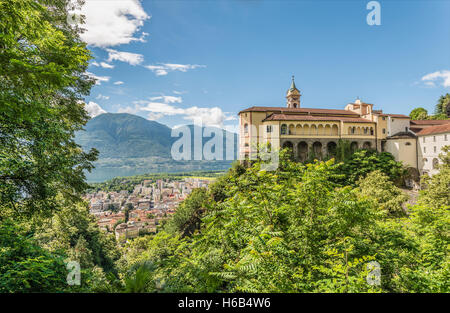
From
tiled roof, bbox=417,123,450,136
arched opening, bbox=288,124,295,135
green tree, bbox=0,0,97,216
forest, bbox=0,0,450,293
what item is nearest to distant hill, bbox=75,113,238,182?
arched opening, bbox=288,124,295,135

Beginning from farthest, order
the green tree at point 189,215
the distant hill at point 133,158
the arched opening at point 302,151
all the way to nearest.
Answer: the distant hill at point 133,158 < the arched opening at point 302,151 < the green tree at point 189,215

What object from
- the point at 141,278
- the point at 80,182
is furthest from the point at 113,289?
the point at 80,182

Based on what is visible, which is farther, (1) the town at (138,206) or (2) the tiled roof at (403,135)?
(1) the town at (138,206)

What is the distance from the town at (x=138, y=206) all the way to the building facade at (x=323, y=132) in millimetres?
20033

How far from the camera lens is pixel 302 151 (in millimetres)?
35281

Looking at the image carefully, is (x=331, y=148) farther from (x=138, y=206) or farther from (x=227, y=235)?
(x=138, y=206)

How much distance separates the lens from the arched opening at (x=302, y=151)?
1373 inches

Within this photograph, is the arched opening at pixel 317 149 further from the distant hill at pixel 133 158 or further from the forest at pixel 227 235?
the distant hill at pixel 133 158

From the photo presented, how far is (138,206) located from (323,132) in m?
80.1

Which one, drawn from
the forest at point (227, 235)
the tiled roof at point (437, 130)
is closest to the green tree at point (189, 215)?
the forest at point (227, 235)

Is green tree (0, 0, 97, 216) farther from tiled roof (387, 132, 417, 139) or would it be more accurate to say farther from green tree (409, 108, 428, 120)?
green tree (409, 108, 428, 120)

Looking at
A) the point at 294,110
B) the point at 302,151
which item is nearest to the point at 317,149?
the point at 302,151
